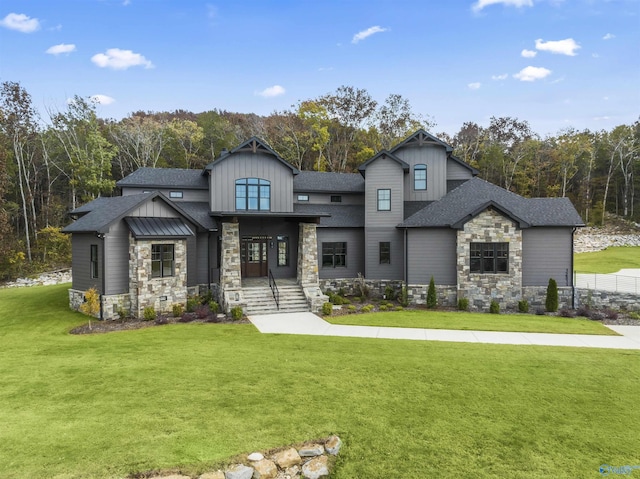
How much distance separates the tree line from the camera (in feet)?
111

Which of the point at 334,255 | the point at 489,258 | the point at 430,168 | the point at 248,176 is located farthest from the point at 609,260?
the point at 248,176

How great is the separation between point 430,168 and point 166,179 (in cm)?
1596

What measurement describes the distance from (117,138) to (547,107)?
45856mm

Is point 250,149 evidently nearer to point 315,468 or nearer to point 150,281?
point 150,281

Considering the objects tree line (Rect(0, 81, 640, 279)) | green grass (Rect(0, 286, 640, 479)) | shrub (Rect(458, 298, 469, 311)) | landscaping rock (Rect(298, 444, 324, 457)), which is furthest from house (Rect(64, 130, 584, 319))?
tree line (Rect(0, 81, 640, 279))

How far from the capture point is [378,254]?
22.2m

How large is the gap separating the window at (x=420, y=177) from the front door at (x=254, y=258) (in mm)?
10057

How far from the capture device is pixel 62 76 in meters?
36.1

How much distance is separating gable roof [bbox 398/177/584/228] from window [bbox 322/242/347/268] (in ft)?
13.3

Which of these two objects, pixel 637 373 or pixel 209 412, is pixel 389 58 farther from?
pixel 209 412

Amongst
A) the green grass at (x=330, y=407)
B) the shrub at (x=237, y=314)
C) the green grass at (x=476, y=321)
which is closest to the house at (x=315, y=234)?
the shrub at (x=237, y=314)

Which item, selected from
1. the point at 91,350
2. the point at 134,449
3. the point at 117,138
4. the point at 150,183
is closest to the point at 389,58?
the point at 150,183

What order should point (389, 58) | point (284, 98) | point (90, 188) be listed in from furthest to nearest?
1. point (284, 98)
2. point (90, 188)
3. point (389, 58)

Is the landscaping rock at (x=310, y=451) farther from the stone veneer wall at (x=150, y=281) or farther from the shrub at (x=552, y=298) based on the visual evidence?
the shrub at (x=552, y=298)
